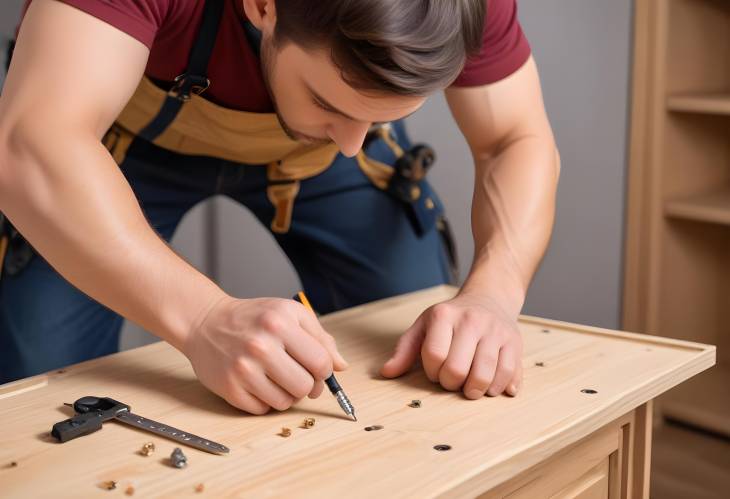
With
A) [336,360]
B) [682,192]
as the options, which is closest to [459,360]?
[336,360]

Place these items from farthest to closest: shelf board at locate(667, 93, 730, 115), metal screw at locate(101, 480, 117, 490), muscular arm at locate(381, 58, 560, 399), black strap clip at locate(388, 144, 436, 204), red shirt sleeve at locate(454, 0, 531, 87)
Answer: shelf board at locate(667, 93, 730, 115)
black strap clip at locate(388, 144, 436, 204)
red shirt sleeve at locate(454, 0, 531, 87)
muscular arm at locate(381, 58, 560, 399)
metal screw at locate(101, 480, 117, 490)

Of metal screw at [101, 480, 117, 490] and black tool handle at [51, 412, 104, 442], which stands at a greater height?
black tool handle at [51, 412, 104, 442]

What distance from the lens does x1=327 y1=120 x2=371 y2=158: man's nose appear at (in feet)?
3.51

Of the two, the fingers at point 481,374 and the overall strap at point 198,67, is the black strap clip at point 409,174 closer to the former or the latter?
the overall strap at point 198,67

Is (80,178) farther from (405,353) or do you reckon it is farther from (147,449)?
(405,353)

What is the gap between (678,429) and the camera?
223cm

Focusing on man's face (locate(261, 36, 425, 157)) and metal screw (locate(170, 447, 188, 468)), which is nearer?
metal screw (locate(170, 447, 188, 468))

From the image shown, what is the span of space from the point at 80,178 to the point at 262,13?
0.89 ft

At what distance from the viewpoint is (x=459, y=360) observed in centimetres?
101

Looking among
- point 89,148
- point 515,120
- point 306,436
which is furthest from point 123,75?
point 515,120

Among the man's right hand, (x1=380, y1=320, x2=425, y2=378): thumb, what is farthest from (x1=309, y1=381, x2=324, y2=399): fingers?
(x1=380, y1=320, x2=425, y2=378): thumb

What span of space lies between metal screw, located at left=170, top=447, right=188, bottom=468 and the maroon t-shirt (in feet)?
1.41

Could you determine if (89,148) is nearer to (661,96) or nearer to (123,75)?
(123,75)

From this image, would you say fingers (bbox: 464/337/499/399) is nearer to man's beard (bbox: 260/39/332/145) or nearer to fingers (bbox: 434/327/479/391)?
fingers (bbox: 434/327/479/391)
